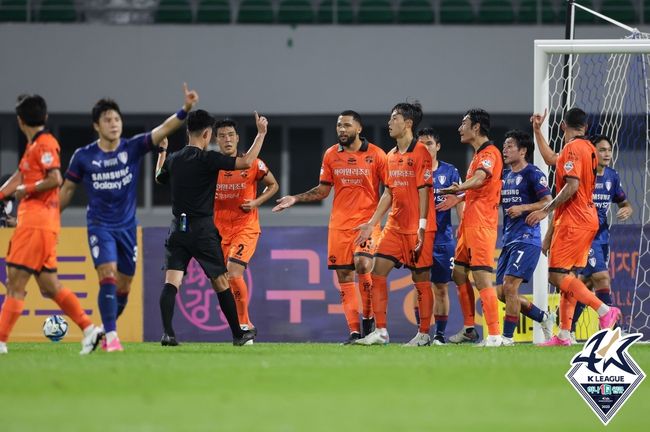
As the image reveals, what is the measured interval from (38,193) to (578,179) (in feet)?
16.7

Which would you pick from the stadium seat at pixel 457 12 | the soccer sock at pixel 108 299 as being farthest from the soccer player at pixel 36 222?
the stadium seat at pixel 457 12

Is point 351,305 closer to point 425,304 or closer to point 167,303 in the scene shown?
point 425,304

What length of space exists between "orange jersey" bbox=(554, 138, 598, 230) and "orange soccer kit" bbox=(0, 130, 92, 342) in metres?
4.77

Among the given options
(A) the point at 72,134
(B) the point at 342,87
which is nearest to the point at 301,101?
(B) the point at 342,87

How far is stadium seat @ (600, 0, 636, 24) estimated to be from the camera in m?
25.0

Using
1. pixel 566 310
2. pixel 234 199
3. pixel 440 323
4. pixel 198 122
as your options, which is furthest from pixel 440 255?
pixel 198 122

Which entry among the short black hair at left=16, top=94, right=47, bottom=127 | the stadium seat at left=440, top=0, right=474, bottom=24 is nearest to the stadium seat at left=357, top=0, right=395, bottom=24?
the stadium seat at left=440, top=0, right=474, bottom=24

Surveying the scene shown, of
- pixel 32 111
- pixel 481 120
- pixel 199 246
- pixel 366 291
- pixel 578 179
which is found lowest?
pixel 366 291

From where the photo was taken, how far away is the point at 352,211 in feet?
40.4

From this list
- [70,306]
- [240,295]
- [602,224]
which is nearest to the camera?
[70,306]

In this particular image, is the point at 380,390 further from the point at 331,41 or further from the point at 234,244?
the point at 331,41

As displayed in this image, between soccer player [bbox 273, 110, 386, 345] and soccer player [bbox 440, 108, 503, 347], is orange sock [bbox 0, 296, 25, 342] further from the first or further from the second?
soccer player [bbox 440, 108, 503, 347]

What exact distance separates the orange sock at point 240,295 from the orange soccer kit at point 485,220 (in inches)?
94.8

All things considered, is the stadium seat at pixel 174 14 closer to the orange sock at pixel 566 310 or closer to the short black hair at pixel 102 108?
the orange sock at pixel 566 310
